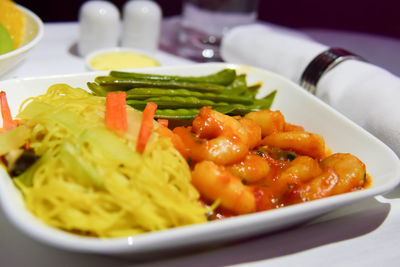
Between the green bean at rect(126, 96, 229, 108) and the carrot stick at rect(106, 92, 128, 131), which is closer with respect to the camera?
the carrot stick at rect(106, 92, 128, 131)

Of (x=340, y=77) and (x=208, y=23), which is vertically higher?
(x=340, y=77)

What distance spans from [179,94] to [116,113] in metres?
0.63

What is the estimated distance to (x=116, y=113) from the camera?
5.27 feet

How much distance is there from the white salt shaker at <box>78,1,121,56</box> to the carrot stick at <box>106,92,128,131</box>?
1.79 metres

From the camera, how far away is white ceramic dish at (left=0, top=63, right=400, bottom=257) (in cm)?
116

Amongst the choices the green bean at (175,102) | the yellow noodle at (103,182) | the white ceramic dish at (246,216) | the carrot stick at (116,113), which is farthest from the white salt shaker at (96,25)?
the yellow noodle at (103,182)

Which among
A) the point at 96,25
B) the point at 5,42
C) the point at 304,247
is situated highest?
the point at 5,42

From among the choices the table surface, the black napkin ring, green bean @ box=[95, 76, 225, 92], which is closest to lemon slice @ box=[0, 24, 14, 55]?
green bean @ box=[95, 76, 225, 92]

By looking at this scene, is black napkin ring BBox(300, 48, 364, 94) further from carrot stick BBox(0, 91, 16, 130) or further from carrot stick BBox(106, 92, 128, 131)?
carrot stick BBox(0, 91, 16, 130)

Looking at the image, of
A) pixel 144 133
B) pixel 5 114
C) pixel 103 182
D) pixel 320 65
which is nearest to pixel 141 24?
pixel 320 65

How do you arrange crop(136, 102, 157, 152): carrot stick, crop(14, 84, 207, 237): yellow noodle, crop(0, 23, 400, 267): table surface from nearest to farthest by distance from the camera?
crop(14, 84, 207, 237): yellow noodle → crop(0, 23, 400, 267): table surface → crop(136, 102, 157, 152): carrot stick

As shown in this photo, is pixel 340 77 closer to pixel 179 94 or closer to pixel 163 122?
pixel 179 94

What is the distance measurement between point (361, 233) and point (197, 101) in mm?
1012

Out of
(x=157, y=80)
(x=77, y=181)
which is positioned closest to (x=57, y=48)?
(x=157, y=80)
